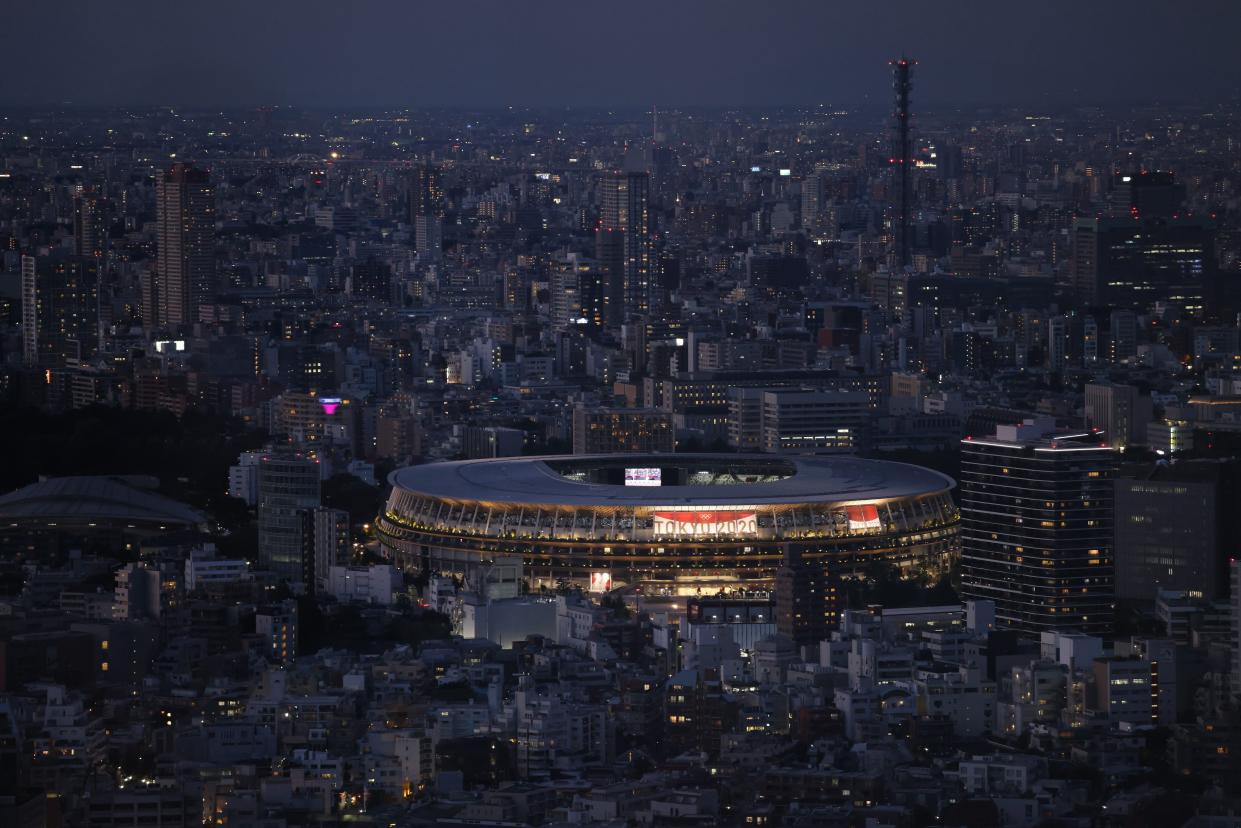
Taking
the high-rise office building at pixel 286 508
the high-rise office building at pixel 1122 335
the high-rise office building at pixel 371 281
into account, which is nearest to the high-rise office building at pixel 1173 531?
the high-rise office building at pixel 286 508

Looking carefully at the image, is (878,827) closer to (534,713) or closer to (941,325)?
(534,713)

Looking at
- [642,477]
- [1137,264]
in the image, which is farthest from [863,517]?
[1137,264]

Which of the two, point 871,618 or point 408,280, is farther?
point 408,280

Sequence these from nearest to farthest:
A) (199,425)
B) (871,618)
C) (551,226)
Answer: (871,618) → (199,425) → (551,226)

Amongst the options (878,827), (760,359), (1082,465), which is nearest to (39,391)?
(760,359)

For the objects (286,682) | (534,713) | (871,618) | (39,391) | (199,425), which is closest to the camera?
(534,713)

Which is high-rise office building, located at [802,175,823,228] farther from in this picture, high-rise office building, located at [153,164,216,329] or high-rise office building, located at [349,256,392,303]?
high-rise office building, located at [153,164,216,329]
